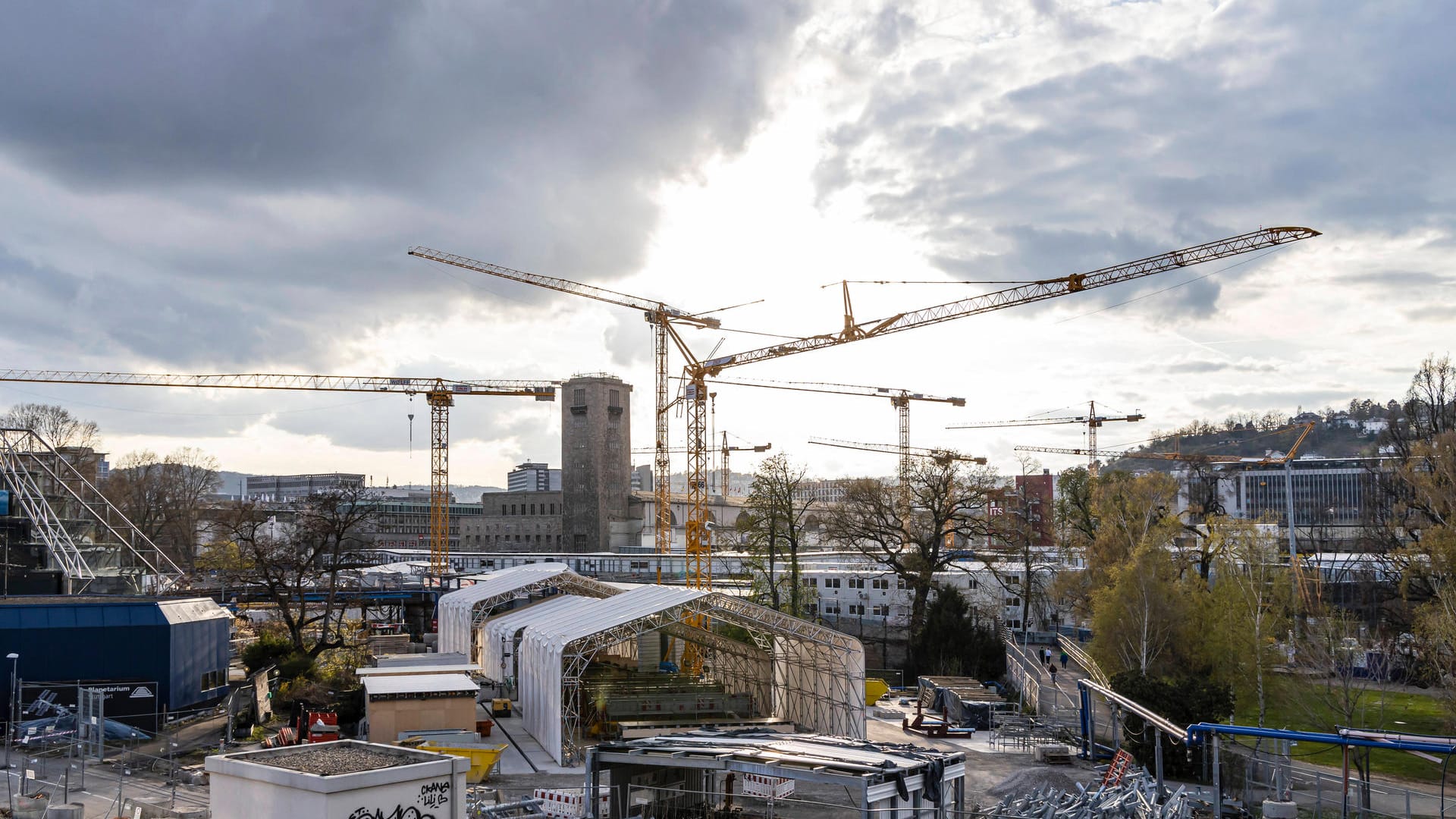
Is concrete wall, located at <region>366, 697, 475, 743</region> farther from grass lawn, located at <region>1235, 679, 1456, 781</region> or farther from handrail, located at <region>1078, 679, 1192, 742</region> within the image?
grass lawn, located at <region>1235, 679, 1456, 781</region>

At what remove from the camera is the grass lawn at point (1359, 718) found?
91.5 feet

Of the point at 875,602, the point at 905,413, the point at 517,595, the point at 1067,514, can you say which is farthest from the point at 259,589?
the point at 905,413

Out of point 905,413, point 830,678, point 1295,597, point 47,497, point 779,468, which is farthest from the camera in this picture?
point 905,413

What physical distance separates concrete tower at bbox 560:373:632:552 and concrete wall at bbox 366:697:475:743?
80.7m

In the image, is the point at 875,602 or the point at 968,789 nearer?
the point at 968,789

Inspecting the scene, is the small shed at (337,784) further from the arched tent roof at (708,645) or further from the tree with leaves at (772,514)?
the tree with leaves at (772,514)

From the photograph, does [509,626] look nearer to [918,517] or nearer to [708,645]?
[708,645]

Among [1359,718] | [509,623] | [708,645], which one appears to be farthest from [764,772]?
[509,623]

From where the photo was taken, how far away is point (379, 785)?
13086 millimetres

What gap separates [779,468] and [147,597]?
2944 cm

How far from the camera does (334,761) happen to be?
1386cm

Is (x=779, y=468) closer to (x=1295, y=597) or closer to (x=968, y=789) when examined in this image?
(x=1295, y=597)

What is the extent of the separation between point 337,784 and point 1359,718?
103 feet

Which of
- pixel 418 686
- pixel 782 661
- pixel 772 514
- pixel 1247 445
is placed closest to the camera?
pixel 418 686
